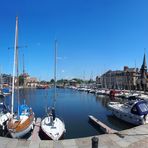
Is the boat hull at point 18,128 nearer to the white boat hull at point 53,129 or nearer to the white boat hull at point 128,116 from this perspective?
the white boat hull at point 53,129

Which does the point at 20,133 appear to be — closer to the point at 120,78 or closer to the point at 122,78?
the point at 122,78

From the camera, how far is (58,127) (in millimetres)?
19531

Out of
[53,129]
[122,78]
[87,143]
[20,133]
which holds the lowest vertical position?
[20,133]

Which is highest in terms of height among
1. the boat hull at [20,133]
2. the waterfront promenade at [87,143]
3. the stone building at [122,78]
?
the stone building at [122,78]

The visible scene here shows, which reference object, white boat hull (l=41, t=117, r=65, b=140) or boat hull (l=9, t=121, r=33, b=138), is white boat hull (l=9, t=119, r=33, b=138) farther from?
white boat hull (l=41, t=117, r=65, b=140)

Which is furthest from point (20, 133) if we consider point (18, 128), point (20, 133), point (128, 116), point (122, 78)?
point (122, 78)

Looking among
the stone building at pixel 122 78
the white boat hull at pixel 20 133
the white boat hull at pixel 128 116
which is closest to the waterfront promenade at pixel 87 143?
the white boat hull at pixel 20 133

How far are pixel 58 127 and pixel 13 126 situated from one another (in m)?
3.97

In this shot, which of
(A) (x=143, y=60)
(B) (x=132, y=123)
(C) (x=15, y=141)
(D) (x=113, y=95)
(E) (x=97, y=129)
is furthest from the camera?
(A) (x=143, y=60)

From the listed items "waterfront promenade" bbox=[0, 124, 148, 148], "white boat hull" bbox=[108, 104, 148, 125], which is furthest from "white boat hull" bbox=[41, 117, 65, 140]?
"white boat hull" bbox=[108, 104, 148, 125]

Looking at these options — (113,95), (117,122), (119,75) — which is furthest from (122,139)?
(119,75)

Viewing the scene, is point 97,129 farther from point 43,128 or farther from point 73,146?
point 73,146

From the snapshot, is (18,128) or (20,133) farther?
(20,133)

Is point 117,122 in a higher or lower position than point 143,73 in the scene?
lower
